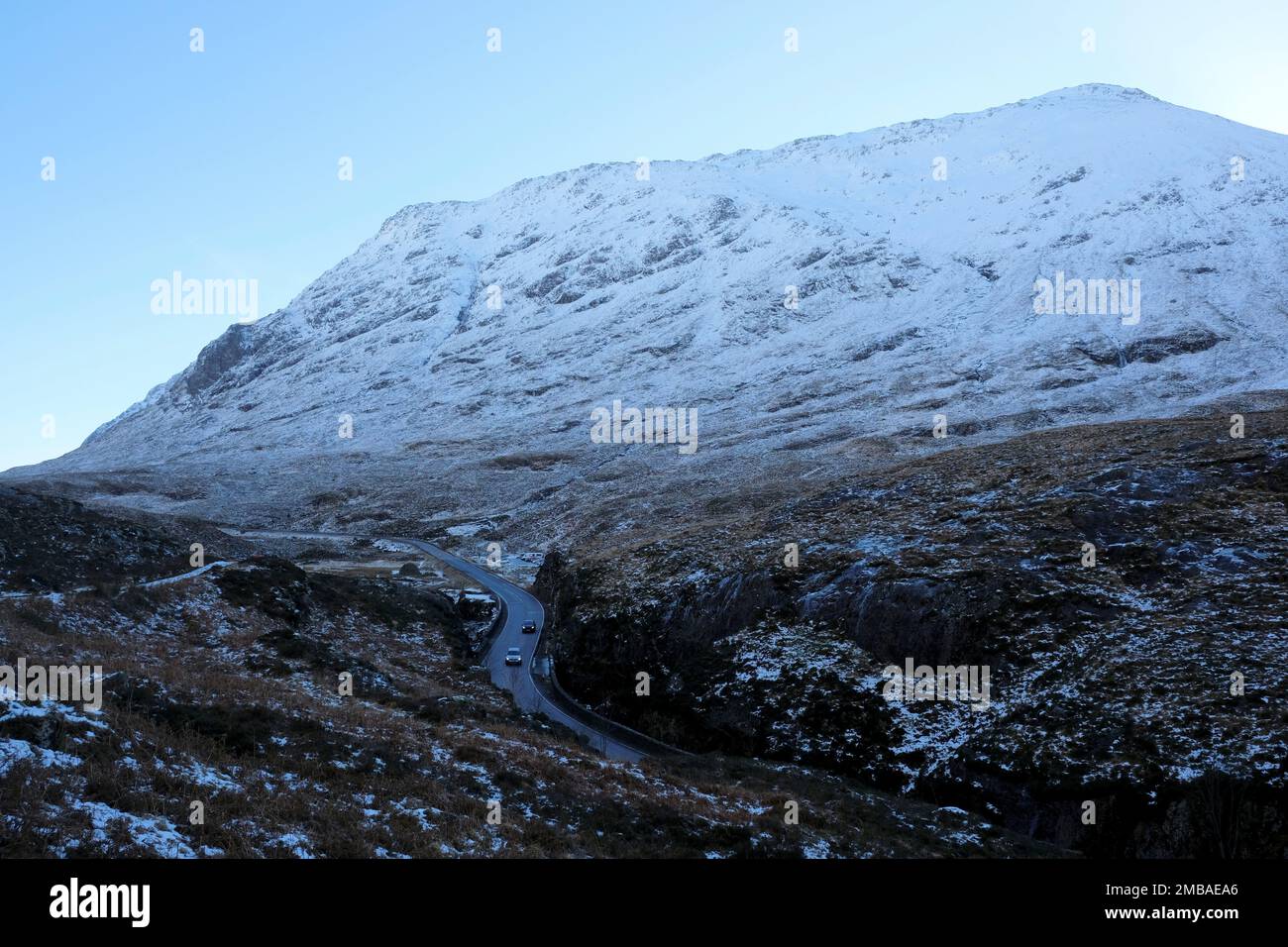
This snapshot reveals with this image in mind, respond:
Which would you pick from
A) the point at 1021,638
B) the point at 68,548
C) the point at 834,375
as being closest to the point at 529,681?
the point at 1021,638

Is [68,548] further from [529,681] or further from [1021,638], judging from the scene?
[1021,638]

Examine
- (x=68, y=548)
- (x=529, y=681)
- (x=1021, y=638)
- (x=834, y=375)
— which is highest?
(x=834, y=375)

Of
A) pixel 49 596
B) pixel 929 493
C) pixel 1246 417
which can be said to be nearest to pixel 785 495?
pixel 929 493

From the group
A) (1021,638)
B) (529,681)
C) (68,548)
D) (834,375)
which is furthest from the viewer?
(834,375)

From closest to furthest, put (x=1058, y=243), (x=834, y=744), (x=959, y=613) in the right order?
(x=834, y=744) < (x=959, y=613) < (x=1058, y=243)

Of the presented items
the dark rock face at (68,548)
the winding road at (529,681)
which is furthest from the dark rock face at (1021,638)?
the dark rock face at (68,548)

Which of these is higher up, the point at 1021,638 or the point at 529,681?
the point at 1021,638

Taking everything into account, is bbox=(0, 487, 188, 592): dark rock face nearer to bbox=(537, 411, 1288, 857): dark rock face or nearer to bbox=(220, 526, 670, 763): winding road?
bbox=(220, 526, 670, 763): winding road
